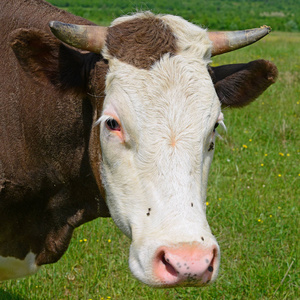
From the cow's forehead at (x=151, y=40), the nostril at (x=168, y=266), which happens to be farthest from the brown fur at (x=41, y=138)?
the nostril at (x=168, y=266)

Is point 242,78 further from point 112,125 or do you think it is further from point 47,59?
point 47,59

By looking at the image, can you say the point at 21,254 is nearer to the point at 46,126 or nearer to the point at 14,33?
the point at 46,126

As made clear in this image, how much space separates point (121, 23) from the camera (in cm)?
349

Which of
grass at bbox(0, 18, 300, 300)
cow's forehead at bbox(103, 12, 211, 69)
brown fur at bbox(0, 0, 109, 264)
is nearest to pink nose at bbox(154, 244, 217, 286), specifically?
brown fur at bbox(0, 0, 109, 264)

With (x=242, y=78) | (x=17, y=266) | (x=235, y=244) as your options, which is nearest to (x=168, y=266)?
(x=242, y=78)

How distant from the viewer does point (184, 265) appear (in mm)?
2648

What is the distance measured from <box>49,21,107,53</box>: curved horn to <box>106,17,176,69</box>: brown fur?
6 centimetres

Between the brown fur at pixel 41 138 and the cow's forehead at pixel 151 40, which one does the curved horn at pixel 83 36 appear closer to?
the cow's forehead at pixel 151 40

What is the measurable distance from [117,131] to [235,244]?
2862 millimetres

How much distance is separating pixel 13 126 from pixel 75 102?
512 mm

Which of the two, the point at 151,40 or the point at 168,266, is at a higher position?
the point at 151,40

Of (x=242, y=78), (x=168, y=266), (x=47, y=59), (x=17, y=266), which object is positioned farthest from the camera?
(x=17, y=266)

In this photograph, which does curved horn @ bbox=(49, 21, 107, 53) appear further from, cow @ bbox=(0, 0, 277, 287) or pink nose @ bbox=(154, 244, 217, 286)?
pink nose @ bbox=(154, 244, 217, 286)

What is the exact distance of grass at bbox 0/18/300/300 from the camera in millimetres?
4934
